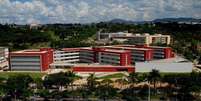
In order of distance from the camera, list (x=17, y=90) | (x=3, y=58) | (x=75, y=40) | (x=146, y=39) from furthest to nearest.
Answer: (x=75, y=40), (x=146, y=39), (x=3, y=58), (x=17, y=90)

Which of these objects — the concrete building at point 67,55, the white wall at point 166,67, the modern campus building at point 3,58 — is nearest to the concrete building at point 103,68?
the white wall at point 166,67

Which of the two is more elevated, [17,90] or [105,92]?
[17,90]

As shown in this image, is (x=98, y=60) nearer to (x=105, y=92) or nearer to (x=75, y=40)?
(x=105, y=92)

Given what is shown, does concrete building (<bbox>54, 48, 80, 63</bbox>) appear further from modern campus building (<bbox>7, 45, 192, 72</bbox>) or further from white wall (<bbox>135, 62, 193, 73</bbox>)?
white wall (<bbox>135, 62, 193, 73</bbox>)

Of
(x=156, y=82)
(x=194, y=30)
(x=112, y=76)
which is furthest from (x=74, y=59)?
(x=194, y=30)

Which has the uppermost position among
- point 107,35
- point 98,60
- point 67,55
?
point 107,35

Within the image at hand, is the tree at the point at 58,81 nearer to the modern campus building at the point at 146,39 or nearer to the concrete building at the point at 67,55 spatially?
the concrete building at the point at 67,55

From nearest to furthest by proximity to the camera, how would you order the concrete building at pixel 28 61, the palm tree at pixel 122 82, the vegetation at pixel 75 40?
the palm tree at pixel 122 82
the concrete building at pixel 28 61
the vegetation at pixel 75 40

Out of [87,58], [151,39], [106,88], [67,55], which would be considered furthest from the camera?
[151,39]

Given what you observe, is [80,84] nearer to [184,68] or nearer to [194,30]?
[184,68]

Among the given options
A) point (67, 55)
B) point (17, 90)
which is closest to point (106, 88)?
point (17, 90)
